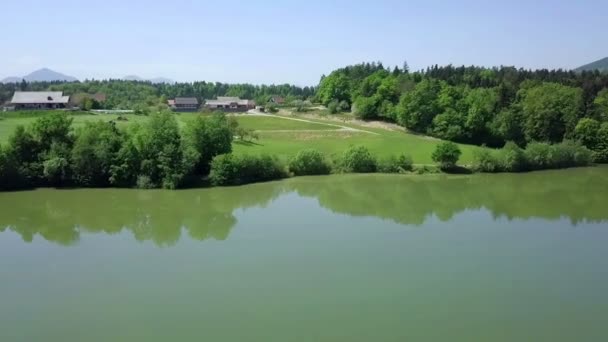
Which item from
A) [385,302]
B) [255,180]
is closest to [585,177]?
[255,180]

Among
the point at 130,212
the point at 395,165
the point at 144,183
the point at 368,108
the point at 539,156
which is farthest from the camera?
the point at 368,108

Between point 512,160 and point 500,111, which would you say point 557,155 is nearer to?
point 512,160

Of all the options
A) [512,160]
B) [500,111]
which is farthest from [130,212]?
[500,111]

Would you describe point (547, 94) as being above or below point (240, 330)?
above

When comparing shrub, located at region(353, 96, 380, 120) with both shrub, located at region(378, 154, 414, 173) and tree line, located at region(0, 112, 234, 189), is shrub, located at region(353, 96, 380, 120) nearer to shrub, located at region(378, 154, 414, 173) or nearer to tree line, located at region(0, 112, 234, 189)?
shrub, located at region(378, 154, 414, 173)

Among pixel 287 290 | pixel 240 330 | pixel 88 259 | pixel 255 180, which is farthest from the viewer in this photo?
pixel 255 180

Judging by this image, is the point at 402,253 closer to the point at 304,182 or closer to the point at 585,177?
the point at 304,182
